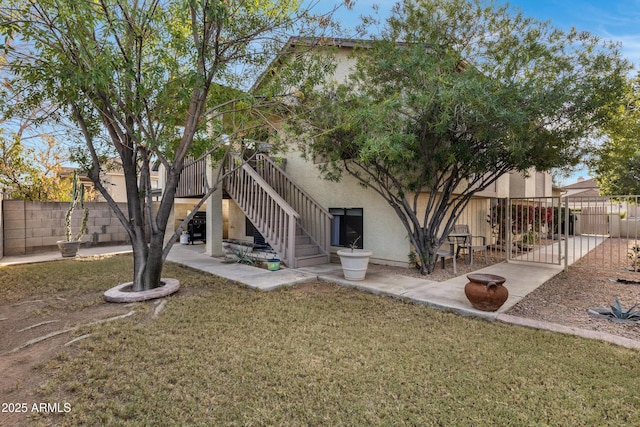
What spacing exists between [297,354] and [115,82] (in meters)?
4.41

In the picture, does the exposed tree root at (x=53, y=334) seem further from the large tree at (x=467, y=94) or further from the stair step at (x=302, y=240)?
the stair step at (x=302, y=240)

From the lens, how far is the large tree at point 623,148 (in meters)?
6.81

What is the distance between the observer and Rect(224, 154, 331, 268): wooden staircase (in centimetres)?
775

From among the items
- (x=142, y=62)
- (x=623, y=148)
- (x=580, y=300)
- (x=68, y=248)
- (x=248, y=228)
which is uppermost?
(x=142, y=62)

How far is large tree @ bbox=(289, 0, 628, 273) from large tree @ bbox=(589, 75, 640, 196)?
742 mm

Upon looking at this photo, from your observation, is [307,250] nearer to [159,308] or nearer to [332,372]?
[159,308]

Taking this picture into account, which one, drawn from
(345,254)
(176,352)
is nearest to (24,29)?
(176,352)

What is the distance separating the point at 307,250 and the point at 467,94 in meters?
5.06

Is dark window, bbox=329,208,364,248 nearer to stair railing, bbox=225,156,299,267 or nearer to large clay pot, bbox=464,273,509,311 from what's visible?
stair railing, bbox=225,156,299,267

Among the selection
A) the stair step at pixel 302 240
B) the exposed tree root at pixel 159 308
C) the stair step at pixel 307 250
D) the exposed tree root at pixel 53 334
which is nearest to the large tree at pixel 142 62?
the exposed tree root at pixel 159 308

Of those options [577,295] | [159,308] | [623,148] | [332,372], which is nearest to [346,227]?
[577,295]

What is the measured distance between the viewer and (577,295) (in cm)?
567

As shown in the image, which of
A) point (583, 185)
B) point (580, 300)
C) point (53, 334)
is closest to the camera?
point (53, 334)

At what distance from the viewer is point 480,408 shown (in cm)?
243
